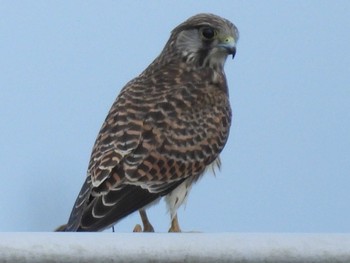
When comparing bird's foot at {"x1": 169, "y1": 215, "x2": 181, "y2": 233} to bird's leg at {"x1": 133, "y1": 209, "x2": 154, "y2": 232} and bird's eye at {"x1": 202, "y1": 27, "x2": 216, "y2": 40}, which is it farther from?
bird's eye at {"x1": 202, "y1": 27, "x2": 216, "y2": 40}

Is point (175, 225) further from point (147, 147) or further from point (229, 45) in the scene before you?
Result: point (229, 45)

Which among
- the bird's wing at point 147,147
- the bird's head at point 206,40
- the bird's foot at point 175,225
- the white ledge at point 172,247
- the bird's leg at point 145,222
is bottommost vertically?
the bird's leg at point 145,222

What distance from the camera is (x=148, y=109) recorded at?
12.6 ft

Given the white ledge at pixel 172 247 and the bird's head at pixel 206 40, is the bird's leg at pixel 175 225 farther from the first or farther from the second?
the white ledge at pixel 172 247

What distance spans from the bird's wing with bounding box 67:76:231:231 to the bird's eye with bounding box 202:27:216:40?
11.7 inches

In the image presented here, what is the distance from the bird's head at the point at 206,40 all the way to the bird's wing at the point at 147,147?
22 cm

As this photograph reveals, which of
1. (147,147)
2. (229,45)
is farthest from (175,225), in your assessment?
(229,45)

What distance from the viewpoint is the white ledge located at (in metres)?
1.24

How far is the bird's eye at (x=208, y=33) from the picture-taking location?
4266 mm

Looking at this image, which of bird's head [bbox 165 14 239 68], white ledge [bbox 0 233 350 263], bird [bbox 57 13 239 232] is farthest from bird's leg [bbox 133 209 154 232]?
white ledge [bbox 0 233 350 263]

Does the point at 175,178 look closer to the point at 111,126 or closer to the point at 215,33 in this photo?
the point at 111,126

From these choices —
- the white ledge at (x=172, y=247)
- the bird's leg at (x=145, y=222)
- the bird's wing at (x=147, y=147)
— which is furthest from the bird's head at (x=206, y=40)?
the white ledge at (x=172, y=247)

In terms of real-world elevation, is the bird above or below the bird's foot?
above

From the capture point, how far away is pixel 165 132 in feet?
12.3
